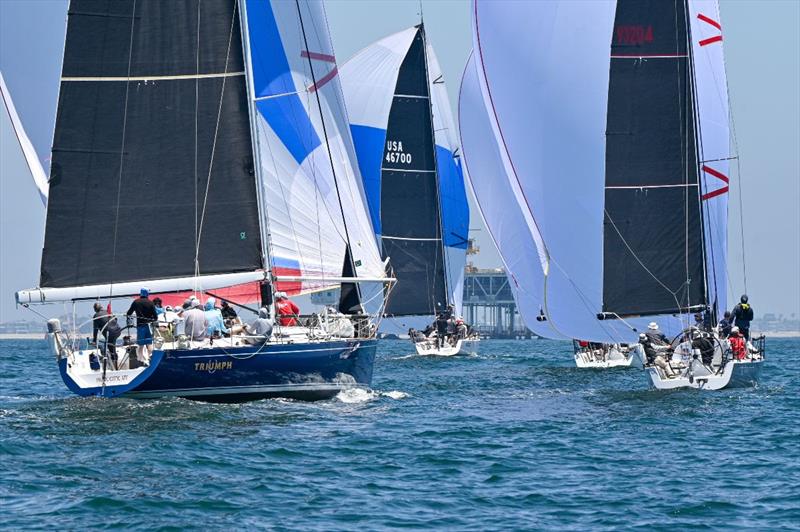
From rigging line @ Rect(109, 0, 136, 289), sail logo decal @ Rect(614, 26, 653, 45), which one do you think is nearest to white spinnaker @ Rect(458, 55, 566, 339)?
sail logo decal @ Rect(614, 26, 653, 45)

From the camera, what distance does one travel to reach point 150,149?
79.1 ft

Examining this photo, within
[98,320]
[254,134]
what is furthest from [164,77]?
[98,320]

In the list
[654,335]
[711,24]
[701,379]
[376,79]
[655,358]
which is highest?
[376,79]

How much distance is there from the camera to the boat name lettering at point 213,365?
22312 millimetres

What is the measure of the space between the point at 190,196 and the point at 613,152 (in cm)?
949

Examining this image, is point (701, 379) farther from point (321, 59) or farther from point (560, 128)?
point (321, 59)

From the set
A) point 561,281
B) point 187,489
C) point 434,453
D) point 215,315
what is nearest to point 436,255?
point 561,281

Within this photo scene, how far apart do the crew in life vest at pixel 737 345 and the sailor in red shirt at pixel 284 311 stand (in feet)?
27.9

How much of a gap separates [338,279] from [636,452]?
324 inches

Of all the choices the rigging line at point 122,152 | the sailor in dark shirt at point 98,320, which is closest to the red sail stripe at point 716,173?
the rigging line at point 122,152

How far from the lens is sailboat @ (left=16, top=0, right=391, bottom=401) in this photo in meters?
23.3

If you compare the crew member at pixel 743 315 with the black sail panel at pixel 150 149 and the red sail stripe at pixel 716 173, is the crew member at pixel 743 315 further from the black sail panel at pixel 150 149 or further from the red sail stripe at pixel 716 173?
the black sail panel at pixel 150 149

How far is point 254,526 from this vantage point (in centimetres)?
1377

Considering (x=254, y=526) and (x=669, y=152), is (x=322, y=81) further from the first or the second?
(x=254, y=526)
